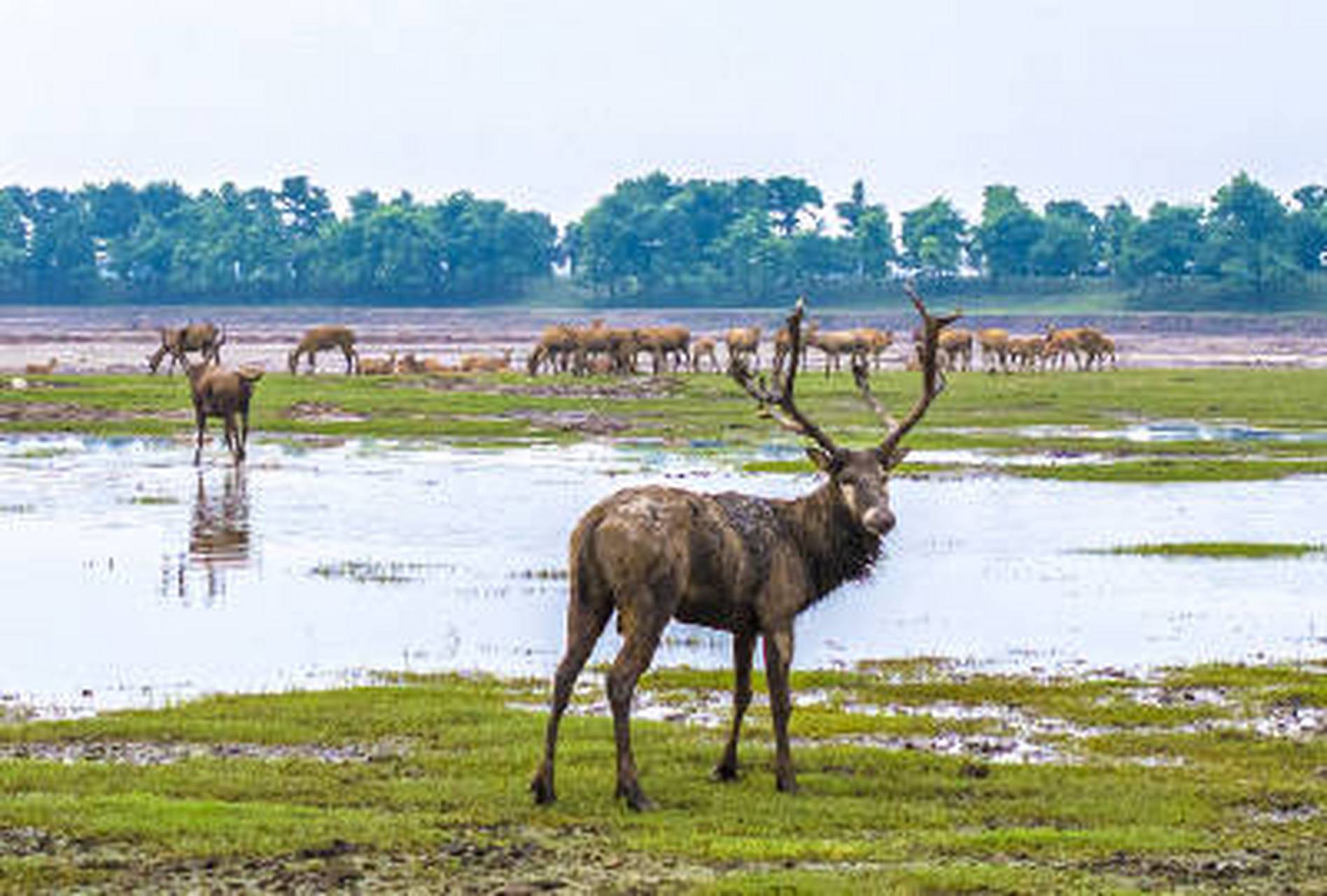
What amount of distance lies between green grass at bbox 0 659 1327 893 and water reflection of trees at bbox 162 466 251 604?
6.61 m

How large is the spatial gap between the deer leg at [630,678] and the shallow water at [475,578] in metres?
4.77

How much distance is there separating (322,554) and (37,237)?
168m

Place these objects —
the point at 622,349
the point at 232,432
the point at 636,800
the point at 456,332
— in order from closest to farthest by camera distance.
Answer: the point at 636,800 < the point at 232,432 < the point at 622,349 < the point at 456,332

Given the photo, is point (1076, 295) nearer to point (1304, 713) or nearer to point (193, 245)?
point (193, 245)

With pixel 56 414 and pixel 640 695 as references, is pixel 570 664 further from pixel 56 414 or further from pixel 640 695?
pixel 56 414

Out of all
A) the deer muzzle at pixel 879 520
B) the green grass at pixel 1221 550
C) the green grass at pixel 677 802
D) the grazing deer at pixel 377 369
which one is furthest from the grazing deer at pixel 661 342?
the deer muzzle at pixel 879 520

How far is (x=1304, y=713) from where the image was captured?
15625mm

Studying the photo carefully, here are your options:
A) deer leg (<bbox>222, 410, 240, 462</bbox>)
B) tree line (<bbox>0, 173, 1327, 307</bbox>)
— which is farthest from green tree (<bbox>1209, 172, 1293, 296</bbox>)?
deer leg (<bbox>222, 410, 240, 462</bbox>)

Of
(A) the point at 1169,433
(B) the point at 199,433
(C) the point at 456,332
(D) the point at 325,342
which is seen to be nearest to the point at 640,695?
(B) the point at 199,433

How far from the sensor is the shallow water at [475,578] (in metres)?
18.1

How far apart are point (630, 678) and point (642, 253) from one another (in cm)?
15999

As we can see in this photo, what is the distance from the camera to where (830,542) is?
13.5 meters

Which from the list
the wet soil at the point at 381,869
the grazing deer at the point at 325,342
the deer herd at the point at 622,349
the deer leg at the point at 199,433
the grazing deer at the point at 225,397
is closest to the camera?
the wet soil at the point at 381,869

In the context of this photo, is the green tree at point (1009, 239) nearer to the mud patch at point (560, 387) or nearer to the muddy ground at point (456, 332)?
the muddy ground at point (456, 332)
